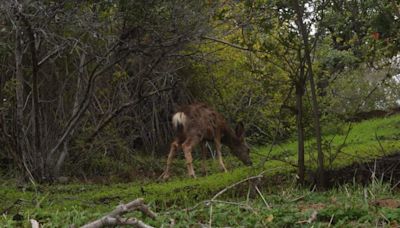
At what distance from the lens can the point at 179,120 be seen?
11.9m

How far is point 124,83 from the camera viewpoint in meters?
13.4

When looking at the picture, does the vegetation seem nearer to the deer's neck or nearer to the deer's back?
the deer's neck

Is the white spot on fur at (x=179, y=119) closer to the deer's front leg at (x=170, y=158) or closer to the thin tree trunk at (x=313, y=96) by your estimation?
Result: the deer's front leg at (x=170, y=158)

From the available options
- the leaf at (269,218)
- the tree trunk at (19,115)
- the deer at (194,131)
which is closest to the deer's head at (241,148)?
the deer at (194,131)

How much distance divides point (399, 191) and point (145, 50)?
4.79m

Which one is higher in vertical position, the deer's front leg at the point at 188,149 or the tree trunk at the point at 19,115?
the tree trunk at the point at 19,115

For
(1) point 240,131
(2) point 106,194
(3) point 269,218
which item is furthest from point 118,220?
(1) point 240,131

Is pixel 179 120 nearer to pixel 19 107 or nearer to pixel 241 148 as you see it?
pixel 241 148

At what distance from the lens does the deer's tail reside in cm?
1192

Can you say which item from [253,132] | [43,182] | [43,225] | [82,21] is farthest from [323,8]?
[253,132]

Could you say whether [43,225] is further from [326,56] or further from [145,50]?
[145,50]

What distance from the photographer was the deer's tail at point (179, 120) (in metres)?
11.9

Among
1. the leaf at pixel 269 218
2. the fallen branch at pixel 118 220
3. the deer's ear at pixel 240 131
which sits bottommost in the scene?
the deer's ear at pixel 240 131

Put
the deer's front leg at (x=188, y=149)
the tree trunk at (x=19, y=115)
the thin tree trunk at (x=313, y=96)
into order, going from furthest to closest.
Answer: the deer's front leg at (x=188, y=149) < the tree trunk at (x=19, y=115) < the thin tree trunk at (x=313, y=96)
